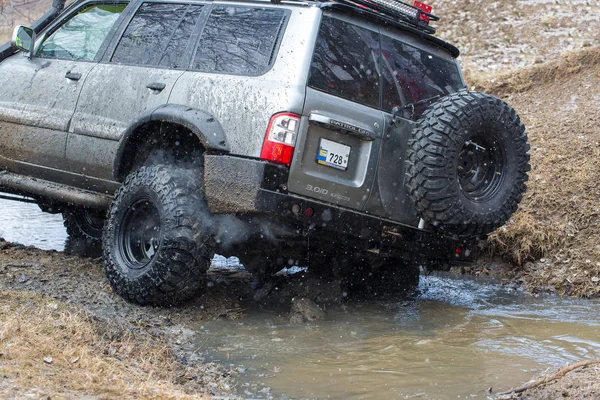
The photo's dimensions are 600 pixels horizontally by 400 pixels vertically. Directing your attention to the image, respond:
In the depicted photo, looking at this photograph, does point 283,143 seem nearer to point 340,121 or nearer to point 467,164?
point 340,121

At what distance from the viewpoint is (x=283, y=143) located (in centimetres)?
447

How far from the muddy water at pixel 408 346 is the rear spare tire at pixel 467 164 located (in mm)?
731

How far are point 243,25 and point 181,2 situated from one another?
754 mm

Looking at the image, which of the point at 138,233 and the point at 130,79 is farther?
the point at 130,79

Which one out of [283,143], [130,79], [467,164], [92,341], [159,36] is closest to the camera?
[92,341]

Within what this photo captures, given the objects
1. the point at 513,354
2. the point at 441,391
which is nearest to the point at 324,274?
the point at 513,354

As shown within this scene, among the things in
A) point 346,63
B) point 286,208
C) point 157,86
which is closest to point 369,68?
point 346,63

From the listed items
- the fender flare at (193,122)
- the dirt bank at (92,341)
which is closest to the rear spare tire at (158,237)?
the dirt bank at (92,341)

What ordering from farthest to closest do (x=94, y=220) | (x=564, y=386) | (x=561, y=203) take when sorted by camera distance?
1. (x=94, y=220)
2. (x=561, y=203)
3. (x=564, y=386)

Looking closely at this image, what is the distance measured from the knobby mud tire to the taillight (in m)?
3.34

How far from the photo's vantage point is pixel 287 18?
486cm

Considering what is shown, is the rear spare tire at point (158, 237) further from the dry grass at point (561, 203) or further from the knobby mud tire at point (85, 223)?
the dry grass at point (561, 203)

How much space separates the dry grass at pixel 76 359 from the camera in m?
3.21

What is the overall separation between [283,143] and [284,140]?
0.06ft
